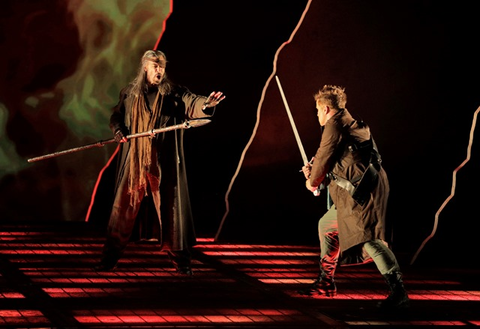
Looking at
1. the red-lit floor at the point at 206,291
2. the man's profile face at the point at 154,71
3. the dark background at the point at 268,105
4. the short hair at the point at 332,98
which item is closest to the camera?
the red-lit floor at the point at 206,291

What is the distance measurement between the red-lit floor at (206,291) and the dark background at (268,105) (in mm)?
573

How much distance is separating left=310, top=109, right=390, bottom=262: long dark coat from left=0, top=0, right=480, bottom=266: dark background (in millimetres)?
2032

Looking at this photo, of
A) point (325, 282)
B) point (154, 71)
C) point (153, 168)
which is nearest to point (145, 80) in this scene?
point (154, 71)

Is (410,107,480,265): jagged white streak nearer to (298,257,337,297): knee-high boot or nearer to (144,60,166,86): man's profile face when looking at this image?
(298,257,337,297): knee-high boot

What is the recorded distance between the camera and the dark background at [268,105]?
838 cm

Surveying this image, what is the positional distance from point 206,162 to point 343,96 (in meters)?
3.73

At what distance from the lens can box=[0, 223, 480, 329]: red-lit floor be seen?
5668mm

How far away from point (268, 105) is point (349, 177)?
9.84 feet

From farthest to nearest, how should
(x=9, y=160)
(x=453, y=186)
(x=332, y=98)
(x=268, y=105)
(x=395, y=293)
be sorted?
(x=9, y=160), (x=268, y=105), (x=453, y=186), (x=332, y=98), (x=395, y=293)

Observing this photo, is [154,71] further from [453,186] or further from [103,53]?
[103,53]

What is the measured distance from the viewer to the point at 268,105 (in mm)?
8977

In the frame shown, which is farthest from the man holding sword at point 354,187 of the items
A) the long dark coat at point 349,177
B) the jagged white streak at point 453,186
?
the jagged white streak at point 453,186

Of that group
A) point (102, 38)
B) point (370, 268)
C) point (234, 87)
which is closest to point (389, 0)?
point (234, 87)

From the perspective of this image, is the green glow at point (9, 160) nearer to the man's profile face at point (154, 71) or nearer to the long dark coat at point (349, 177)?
the man's profile face at point (154, 71)
